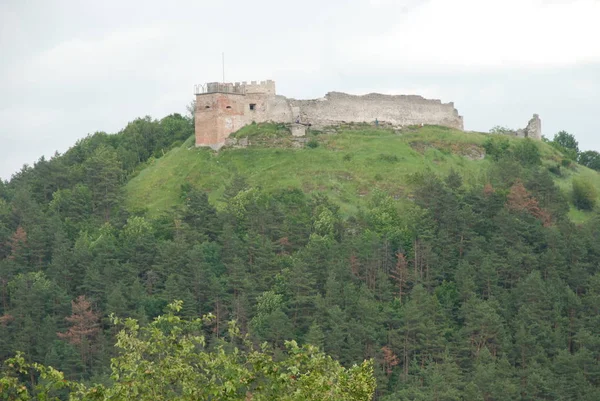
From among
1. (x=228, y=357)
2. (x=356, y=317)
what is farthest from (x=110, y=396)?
(x=356, y=317)

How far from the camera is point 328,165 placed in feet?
246

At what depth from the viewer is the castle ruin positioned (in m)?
75.1

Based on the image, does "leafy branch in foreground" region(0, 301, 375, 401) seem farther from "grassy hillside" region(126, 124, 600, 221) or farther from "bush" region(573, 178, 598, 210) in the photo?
"bush" region(573, 178, 598, 210)

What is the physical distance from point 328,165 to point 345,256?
931 centimetres

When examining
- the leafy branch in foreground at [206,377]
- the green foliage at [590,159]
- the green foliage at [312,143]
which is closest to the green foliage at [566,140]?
the green foliage at [590,159]

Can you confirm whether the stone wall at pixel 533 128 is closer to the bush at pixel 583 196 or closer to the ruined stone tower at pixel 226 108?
the bush at pixel 583 196

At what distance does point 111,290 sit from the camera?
66812 millimetres

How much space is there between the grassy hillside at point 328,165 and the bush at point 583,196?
101cm

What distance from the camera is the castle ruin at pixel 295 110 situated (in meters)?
75.1

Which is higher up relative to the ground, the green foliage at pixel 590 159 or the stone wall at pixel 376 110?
the stone wall at pixel 376 110

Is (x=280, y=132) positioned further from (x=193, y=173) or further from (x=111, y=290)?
(x=111, y=290)

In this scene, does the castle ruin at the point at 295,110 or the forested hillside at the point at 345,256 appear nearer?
the forested hillside at the point at 345,256

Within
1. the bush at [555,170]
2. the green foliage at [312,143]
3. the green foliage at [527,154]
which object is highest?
the green foliage at [312,143]

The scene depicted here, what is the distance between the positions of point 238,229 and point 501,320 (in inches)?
673
